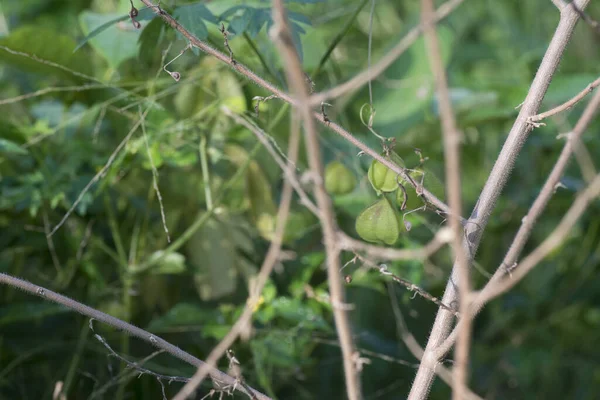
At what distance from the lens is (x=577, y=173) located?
1402 millimetres

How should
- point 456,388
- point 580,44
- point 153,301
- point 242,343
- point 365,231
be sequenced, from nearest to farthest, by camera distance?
point 456,388
point 365,231
point 242,343
point 153,301
point 580,44

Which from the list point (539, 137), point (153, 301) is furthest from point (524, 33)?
point (153, 301)

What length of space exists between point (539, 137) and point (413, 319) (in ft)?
1.32

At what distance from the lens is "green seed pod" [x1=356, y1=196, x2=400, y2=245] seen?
531 mm

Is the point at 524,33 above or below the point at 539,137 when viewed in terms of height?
above

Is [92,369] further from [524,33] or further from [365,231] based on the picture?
[524,33]

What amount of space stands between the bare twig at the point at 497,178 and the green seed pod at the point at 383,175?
7cm

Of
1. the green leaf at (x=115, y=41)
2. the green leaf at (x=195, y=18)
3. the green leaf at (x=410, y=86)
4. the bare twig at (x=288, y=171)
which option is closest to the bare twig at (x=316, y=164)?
the bare twig at (x=288, y=171)

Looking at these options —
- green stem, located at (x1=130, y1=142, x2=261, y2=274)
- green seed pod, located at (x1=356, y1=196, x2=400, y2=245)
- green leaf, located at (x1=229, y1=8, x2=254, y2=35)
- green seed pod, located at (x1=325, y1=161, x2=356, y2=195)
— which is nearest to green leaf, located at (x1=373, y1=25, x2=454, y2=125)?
green seed pod, located at (x1=325, y1=161, x2=356, y2=195)

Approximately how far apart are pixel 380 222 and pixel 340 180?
36 centimetres

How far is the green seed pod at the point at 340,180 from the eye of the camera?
2.93 ft

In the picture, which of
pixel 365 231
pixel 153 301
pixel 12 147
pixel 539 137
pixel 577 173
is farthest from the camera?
pixel 577 173

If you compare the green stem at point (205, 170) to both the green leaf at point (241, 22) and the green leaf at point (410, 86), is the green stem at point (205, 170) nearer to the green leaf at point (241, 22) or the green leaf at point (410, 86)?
the green leaf at point (241, 22)

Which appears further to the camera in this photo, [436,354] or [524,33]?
[524,33]
